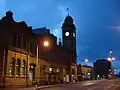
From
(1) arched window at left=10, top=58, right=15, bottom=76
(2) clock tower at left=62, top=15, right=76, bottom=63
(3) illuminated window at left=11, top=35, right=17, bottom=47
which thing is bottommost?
(1) arched window at left=10, top=58, right=15, bottom=76

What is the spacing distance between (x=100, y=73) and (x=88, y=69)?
154 ft

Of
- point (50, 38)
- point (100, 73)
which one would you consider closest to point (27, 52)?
point (50, 38)

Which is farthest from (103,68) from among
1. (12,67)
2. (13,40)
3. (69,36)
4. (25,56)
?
(12,67)

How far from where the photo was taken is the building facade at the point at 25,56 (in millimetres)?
48500

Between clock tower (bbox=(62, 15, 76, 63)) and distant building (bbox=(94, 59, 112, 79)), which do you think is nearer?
clock tower (bbox=(62, 15, 76, 63))

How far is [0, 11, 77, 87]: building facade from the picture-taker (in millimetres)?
48500

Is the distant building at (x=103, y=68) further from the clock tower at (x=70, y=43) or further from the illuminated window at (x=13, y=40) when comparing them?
the illuminated window at (x=13, y=40)

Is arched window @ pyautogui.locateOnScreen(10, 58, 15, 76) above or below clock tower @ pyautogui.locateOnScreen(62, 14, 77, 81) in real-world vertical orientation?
below

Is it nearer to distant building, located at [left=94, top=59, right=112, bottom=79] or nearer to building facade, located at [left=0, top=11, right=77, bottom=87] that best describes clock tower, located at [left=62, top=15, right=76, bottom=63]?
building facade, located at [left=0, top=11, right=77, bottom=87]

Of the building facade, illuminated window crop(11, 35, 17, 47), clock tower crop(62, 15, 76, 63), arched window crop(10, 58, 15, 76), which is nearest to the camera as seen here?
the building facade

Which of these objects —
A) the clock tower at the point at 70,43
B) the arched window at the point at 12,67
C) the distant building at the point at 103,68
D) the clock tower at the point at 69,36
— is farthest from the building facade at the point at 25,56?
the distant building at the point at 103,68

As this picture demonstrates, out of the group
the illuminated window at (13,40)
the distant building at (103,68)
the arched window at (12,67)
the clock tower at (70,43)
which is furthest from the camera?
the distant building at (103,68)

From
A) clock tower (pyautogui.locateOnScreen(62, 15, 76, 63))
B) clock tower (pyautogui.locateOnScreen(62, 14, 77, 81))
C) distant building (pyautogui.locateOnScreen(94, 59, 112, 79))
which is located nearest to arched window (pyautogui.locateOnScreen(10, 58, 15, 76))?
clock tower (pyautogui.locateOnScreen(62, 14, 77, 81))

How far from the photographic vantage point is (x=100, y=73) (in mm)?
167875
